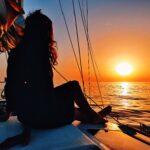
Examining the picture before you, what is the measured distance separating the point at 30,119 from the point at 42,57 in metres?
0.68

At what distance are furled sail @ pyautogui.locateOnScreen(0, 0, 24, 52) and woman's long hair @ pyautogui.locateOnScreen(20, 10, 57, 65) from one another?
3.80 metres

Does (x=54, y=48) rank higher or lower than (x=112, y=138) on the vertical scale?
higher

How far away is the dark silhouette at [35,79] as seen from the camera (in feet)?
10.3

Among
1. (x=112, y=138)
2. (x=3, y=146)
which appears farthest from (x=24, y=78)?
(x=112, y=138)

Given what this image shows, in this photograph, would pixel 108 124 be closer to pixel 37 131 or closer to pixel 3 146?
pixel 37 131

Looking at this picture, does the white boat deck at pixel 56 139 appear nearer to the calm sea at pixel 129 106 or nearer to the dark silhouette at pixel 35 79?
the dark silhouette at pixel 35 79

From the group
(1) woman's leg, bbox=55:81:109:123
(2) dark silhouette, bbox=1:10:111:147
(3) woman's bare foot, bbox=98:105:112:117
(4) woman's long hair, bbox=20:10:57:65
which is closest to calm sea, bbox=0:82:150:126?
(3) woman's bare foot, bbox=98:105:112:117

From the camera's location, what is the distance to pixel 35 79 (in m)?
3.15

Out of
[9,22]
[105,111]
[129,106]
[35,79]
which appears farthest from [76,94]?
[129,106]

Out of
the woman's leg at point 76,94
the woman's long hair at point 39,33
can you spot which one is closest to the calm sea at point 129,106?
the woman's leg at point 76,94

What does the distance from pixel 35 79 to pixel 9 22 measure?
14.8ft

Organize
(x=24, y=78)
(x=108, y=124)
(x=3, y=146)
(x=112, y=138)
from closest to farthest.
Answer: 1. (x=3, y=146)
2. (x=24, y=78)
3. (x=112, y=138)
4. (x=108, y=124)

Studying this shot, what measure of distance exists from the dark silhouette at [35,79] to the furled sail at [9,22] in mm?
3810

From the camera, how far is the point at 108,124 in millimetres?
4121
